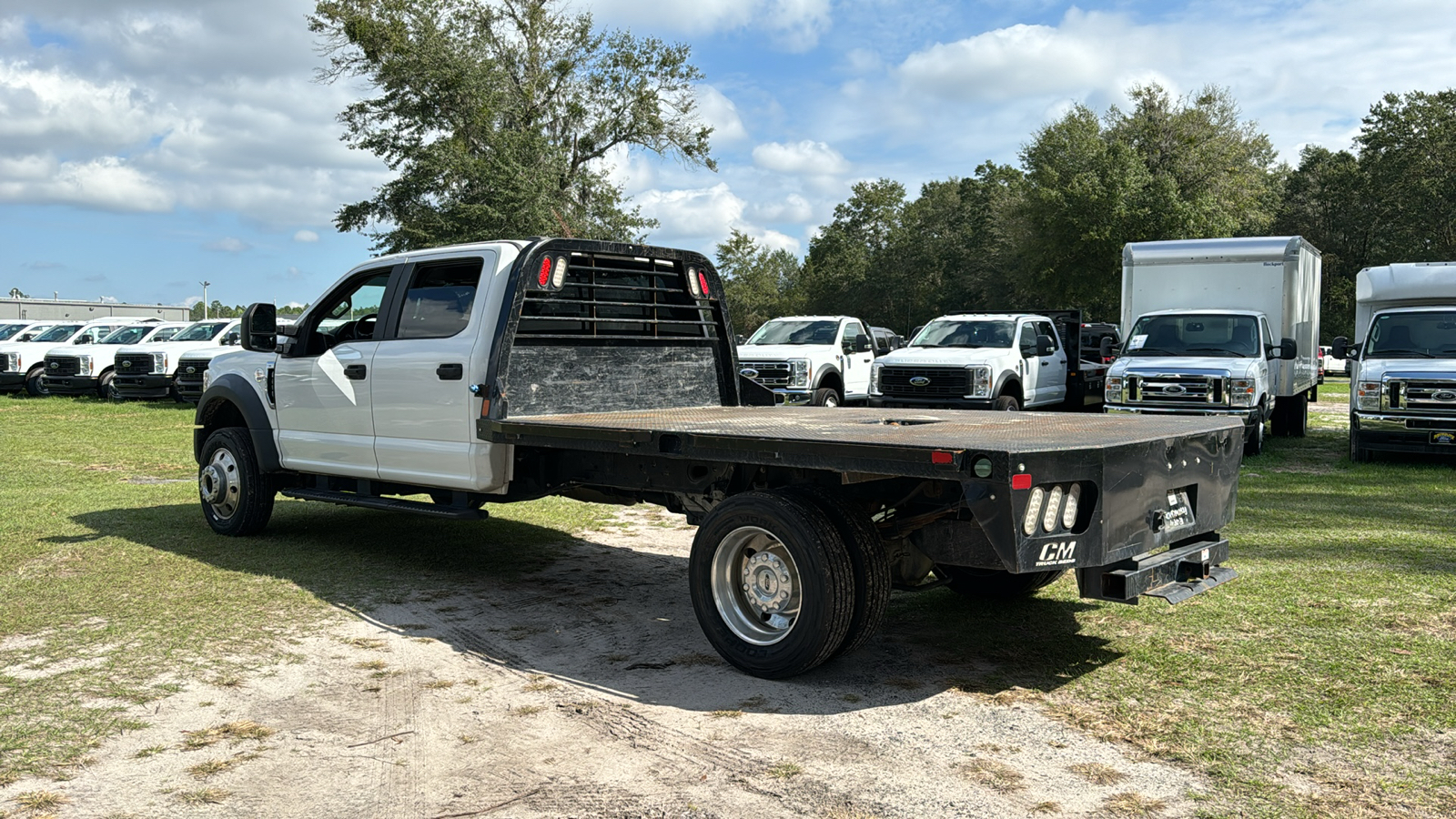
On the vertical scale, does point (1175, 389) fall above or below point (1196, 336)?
below

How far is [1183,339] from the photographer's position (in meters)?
15.0

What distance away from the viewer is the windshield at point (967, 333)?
17.0 m

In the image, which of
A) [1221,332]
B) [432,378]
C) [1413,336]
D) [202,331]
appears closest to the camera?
[432,378]

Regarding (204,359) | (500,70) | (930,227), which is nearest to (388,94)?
(500,70)

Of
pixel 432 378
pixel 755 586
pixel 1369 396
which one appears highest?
pixel 432 378

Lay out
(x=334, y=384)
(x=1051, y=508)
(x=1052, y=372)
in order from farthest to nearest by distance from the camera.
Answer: (x=1052, y=372), (x=334, y=384), (x=1051, y=508)

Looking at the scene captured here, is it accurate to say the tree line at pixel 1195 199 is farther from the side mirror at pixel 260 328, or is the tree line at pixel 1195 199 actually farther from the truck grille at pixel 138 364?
the side mirror at pixel 260 328

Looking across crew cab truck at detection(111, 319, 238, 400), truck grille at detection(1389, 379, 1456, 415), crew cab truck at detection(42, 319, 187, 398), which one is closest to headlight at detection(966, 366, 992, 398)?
truck grille at detection(1389, 379, 1456, 415)

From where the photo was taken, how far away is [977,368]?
15.4m

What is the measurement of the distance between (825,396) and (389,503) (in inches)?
438

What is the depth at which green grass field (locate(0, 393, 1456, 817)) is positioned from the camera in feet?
13.2

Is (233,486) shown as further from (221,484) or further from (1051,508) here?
(1051,508)

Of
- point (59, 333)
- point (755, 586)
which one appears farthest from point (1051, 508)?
point (59, 333)

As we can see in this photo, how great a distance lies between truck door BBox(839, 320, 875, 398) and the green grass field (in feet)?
27.3
